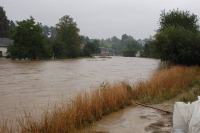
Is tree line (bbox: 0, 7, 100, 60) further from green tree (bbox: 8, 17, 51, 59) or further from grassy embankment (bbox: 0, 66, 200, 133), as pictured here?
grassy embankment (bbox: 0, 66, 200, 133)

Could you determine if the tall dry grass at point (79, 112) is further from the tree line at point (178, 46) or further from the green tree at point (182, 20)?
the green tree at point (182, 20)

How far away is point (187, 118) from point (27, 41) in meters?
59.6

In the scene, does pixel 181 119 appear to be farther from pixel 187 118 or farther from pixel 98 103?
pixel 98 103

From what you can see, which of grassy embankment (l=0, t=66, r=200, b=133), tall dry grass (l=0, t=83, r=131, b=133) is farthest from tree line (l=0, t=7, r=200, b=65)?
tall dry grass (l=0, t=83, r=131, b=133)

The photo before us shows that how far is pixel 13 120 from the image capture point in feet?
38.1

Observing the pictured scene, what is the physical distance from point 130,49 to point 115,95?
13261cm

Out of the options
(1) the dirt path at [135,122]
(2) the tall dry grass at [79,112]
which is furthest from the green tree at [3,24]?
(1) the dirt path at [135,122]

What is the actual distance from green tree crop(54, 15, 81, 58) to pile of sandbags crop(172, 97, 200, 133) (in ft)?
258

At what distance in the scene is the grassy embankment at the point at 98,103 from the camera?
28.9 ft

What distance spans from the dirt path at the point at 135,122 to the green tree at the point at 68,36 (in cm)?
7337

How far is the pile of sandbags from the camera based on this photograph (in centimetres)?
634

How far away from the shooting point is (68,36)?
9006cm

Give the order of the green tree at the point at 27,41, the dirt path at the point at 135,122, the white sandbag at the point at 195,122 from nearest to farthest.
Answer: the white sandbag at the point at 195,122, the dirt path at the point at 135,122, the green tree at the point at 27,41

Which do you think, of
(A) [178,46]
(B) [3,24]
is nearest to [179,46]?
(A) [178,46]
